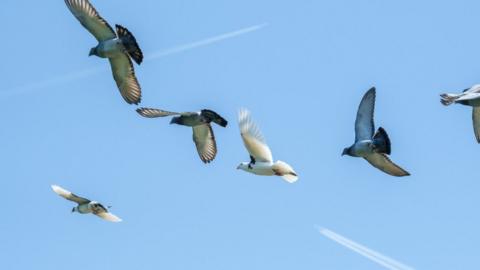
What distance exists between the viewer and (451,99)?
47.0m

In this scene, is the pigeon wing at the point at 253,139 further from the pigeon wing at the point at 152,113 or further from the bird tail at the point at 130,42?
the bird tail at the point at 130,42

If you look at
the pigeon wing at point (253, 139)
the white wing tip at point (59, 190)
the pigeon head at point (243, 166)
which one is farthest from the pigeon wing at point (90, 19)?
the white wing tip at point (59, 190)

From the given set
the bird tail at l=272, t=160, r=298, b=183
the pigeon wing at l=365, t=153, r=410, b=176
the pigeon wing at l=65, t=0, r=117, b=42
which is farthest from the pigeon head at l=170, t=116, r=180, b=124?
the pigeon wing at l=365, t=153, r=410, b=176

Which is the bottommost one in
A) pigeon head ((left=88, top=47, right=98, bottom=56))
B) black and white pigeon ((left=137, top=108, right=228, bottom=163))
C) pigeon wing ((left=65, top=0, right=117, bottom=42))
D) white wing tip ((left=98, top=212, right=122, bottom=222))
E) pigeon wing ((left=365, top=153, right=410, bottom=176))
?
white wing tip ((left=98, top=212, right=122, bottom=222))

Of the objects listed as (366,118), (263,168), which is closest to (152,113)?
(263,168)

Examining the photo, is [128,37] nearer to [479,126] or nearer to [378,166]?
[378,166]

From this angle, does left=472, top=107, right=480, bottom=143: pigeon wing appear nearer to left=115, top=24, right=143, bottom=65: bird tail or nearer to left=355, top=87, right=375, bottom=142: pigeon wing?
left=355, top=87, right=375, bottom=142: pigeon wing

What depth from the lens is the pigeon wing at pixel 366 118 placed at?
48188 mm

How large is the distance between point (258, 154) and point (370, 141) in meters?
3.80

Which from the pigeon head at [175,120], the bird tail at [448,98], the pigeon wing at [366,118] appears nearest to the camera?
the bird tail at [448,98]

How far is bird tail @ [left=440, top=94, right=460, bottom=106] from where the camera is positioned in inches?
1817

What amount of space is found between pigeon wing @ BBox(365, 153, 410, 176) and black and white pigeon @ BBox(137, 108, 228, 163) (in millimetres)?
5147

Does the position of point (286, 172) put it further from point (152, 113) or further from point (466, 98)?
point (466, 98)

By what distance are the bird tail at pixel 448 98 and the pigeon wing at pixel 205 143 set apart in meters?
10.5
